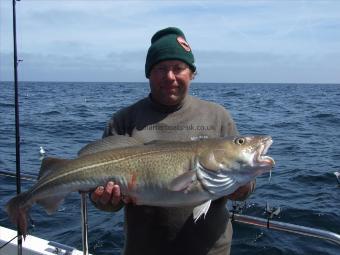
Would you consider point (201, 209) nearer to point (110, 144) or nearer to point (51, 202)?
point (110, 144)

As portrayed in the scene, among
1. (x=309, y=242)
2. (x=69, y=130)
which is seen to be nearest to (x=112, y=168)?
(x=309, y=242)

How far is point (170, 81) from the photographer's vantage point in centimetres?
396

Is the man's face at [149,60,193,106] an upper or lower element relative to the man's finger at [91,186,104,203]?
upper

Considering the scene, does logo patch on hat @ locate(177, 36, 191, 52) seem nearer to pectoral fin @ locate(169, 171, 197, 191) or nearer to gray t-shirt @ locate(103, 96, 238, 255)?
gray t-shirt @ locate(103, 96, 238, 255)

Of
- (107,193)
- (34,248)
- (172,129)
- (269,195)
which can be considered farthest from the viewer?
(269,195)

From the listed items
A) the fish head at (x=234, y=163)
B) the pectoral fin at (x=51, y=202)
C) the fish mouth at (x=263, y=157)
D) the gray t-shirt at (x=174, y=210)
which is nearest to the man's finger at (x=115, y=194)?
the gray t-shirt at (x=174, y=210)

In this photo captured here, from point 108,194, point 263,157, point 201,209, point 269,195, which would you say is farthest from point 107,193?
point 269,195

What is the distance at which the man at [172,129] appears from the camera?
396 centimetres

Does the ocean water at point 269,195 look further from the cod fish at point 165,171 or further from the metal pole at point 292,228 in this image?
the cod fish at point 165,171

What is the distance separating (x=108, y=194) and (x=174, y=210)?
603 mm

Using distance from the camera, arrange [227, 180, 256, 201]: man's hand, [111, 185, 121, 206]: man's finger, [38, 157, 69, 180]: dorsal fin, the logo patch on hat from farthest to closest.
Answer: the logo patch on hat → [38, 157, 69, 180]: dorsal fin → [227, 180, 256, 201]: man's hand → [111, 185, 121, 206]: man's finger

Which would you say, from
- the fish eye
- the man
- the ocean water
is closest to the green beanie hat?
the man

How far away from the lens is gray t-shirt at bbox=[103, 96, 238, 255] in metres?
3.96

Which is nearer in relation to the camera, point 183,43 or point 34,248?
point 183,43
